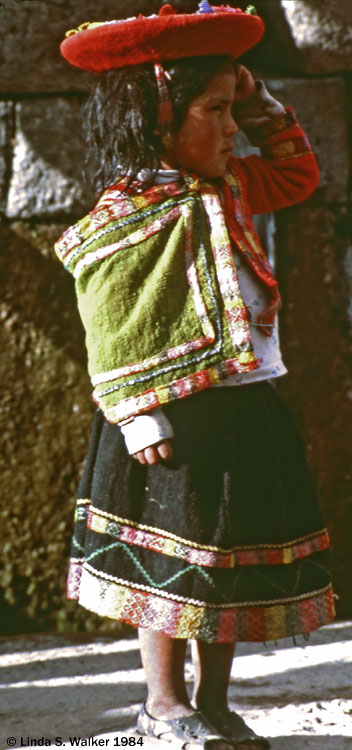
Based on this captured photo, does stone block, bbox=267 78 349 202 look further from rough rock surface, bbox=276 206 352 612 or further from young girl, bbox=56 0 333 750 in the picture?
young girl, bbox=56 0 333 750

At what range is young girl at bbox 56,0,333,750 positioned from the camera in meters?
1.84

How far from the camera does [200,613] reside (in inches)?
72.4

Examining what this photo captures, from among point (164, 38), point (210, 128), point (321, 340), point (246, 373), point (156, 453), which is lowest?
point (321, 340)

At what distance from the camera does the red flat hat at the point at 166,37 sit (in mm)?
1793

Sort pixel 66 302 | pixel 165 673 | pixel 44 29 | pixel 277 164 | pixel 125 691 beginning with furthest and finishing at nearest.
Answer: pixel 66 302 → pixel 44 29 → pixel 125 691 → pixel 277 164 → pixel 165 673

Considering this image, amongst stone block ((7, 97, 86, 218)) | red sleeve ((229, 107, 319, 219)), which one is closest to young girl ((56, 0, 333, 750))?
red sleeve ((229, 107, 319, 219))

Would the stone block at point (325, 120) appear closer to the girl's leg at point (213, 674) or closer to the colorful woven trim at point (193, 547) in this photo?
the colorful woven trim at point (193, 547)

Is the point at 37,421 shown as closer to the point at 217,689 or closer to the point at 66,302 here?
the point at 66,302

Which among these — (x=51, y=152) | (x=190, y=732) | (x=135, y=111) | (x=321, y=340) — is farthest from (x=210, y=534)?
(x=51, y=152)

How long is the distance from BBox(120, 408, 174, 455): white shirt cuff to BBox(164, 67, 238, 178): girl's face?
21.8 inches

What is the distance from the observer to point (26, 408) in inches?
111

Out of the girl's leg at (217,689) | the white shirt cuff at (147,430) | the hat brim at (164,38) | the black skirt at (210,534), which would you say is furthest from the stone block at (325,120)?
the girl's leg at (217,689)

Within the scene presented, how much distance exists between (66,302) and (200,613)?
4.24 feet

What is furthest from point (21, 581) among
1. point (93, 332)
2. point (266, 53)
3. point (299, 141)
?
point (266, 53)
